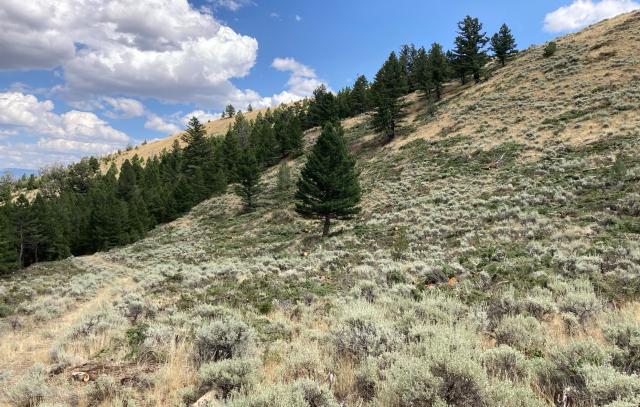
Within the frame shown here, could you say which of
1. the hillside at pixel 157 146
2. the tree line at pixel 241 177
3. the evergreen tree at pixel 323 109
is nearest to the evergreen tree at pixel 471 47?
the tree line at pixel 241 177

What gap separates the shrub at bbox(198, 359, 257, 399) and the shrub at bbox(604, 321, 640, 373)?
14.2ft

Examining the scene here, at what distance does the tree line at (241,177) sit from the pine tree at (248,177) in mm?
135

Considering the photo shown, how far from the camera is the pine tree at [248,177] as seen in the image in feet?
164

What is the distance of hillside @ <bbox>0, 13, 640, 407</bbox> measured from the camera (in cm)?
429

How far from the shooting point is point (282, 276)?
1596 cm

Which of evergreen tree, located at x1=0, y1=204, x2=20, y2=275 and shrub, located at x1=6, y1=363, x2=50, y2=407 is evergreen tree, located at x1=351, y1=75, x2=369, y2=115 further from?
shrub, located at x1=6, y1=363, x2=50, y2=407

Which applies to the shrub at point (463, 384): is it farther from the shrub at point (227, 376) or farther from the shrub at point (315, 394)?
the shrub at point (227, 376)

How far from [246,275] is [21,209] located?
50493 mm

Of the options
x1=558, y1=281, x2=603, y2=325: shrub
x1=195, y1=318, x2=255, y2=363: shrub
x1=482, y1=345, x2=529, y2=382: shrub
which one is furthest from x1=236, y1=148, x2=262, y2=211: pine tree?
x1=482, y1=345, x2=529, y2=382: shrub

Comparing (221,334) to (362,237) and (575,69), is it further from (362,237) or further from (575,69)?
(575,69)

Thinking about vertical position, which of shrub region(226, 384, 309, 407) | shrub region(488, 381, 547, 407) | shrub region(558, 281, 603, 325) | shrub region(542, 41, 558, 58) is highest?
shrub region(542, 41, 558, 58)

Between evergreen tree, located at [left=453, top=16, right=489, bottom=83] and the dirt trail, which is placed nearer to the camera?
the dirt trail

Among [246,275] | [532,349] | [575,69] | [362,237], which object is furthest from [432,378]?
[575,69]

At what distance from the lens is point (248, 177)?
50531 mm
